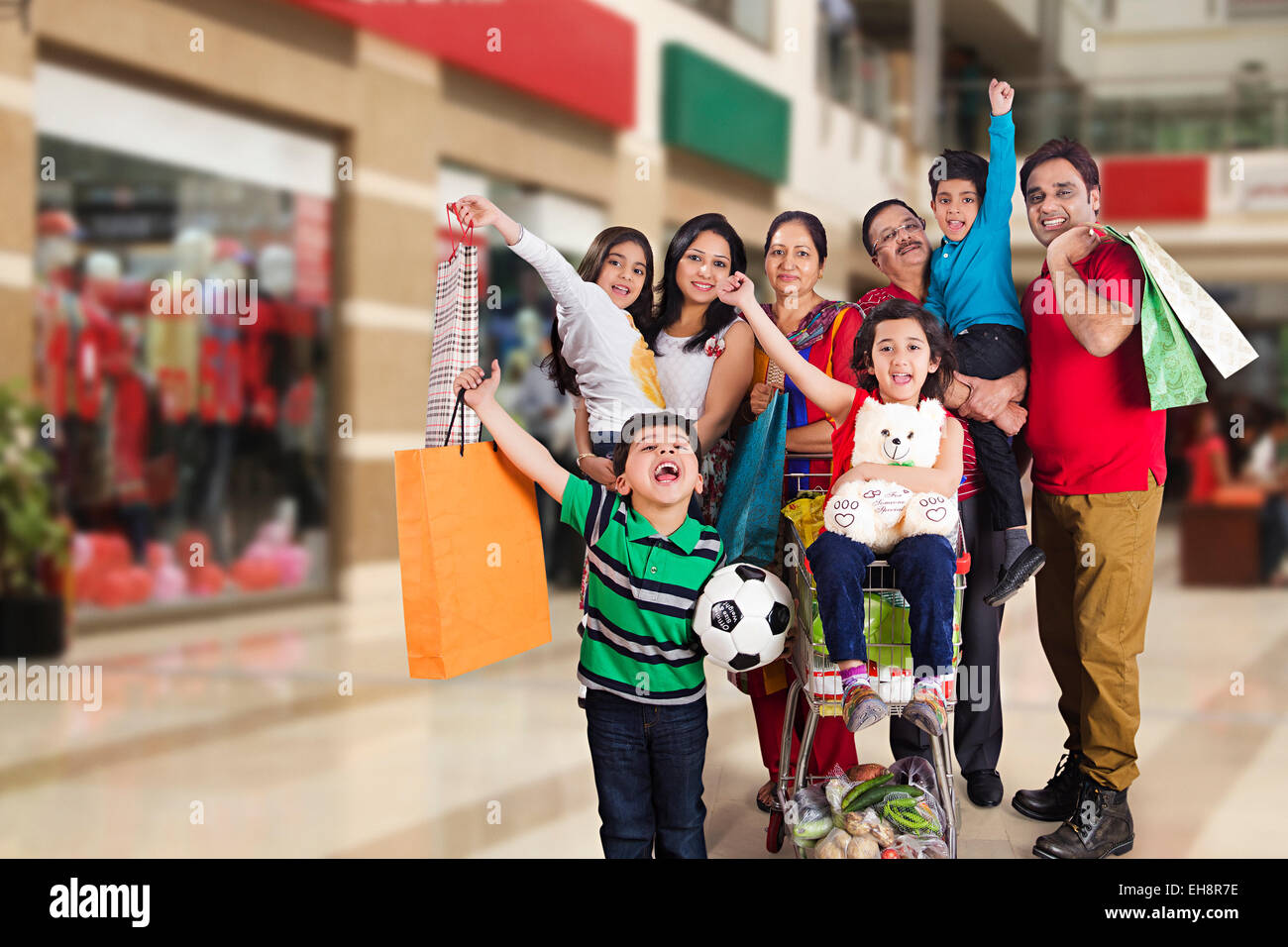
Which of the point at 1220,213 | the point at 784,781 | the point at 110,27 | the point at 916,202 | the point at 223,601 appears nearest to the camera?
the point at 784,781

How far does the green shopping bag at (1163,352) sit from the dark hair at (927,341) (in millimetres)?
458

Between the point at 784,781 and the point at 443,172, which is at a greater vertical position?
the point at 443,172

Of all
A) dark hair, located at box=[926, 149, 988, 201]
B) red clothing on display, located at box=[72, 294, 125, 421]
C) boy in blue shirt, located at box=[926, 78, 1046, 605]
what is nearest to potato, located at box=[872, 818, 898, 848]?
boy in blue shirt, located at box=[926, 78, 1046, 605]

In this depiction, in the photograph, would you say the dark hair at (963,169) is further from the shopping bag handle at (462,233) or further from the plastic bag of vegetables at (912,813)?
the plastic bag of vegetables at (912,813)

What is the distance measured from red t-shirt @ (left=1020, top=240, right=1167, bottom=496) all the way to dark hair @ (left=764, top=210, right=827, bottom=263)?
538 millimetres

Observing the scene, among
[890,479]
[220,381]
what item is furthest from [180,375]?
[890,479]

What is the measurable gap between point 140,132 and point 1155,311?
21.3 ft

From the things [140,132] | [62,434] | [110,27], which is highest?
[110,27]

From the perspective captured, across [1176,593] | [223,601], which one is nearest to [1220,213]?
[1176,593]

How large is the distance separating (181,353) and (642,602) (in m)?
6.23

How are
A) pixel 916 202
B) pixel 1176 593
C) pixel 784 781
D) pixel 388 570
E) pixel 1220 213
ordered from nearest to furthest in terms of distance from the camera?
pixel 784 781 < pixel 388 570 < pixel 1176 593 < pixel 916 202 < pixel 1220 213

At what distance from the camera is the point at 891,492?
262cm

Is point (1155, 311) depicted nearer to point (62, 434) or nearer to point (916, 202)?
point (62, 434)

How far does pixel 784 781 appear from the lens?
3.04 metres
